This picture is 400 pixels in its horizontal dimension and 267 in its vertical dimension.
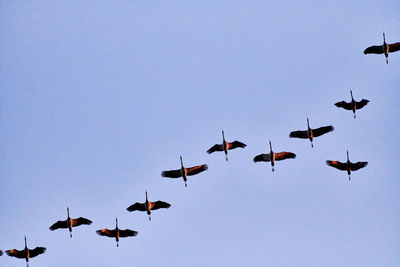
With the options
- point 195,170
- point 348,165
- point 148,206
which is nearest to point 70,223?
point 148,206

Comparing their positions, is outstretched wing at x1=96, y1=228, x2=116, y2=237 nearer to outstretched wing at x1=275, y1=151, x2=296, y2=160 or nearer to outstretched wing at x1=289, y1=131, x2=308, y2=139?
outstretched wing at x1=275, y1=151, x2=296, y2=160

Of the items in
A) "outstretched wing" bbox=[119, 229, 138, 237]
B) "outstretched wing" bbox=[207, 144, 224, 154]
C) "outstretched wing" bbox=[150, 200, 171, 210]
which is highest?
"outstretched wing" bbox=[207, 144, 224, 154]

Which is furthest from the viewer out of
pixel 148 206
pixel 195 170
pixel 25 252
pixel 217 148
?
pixel 25 252

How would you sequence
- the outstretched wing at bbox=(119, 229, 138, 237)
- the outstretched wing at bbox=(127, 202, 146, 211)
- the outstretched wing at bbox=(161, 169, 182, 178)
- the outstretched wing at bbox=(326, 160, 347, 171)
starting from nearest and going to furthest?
the outstretched wing at bbox=(127, 202, 146, 211)
the outstretched wing at bbox=(161, 169, 182, 178)
the outstretched wing at bbox=(326, 160, 347, 171)
the outstretched wing at bbox=(119, 229, 138, 237)

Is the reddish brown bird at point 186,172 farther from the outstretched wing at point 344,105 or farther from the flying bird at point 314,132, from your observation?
the outstretched wing at point 344,105

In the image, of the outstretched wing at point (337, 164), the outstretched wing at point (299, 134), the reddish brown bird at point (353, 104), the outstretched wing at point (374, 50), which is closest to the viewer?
the outstretched wing at point (337, 164)

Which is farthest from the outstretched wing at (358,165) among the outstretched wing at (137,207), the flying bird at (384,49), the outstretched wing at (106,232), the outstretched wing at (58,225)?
the outstretched wing at (58,225)

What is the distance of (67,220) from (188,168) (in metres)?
11.7

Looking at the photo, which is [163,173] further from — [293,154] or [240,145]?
[293,154]

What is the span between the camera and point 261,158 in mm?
53906

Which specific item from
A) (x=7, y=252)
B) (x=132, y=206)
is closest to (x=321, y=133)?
(x=132, y=206)

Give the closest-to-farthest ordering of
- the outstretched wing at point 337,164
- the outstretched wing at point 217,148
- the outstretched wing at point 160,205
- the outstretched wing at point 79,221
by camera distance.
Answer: the outstretched wing at point 217,148, the outstretched wing at point 160,205, the outstretched wing at point 337,164, the outstretched wing at point 79,221

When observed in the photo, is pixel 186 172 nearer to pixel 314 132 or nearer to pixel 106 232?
pixel 106 232

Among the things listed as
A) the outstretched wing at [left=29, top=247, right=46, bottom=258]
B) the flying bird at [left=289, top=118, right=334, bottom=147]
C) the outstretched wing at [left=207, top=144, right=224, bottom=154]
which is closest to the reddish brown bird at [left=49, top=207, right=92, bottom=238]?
the outstretched wing at [left=29, top=247, right=46, bottom=258]
